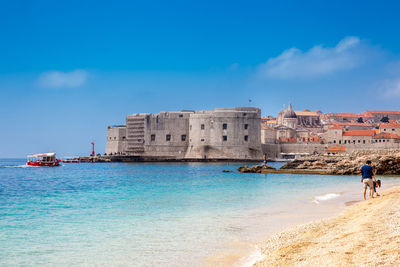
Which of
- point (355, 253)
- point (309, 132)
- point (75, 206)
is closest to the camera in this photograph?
point (355, 253)

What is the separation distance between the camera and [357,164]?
18188 millimetres

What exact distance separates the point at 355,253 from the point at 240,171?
773 inches

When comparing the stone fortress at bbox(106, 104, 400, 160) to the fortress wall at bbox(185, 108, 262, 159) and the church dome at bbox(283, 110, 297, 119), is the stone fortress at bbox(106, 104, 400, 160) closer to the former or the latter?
the fortress wall at bbox(185, 108, 262, 159)

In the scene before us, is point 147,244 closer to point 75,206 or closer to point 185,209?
point 185,209

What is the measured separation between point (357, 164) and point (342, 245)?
611 inches

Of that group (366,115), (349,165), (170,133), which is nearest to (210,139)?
(170,133)

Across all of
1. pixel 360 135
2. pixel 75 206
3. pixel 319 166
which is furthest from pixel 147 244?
pixel 360 135

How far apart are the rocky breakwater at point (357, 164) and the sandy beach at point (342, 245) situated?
1147 cm

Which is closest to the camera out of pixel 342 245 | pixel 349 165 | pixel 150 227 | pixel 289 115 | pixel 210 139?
pixel 342 245

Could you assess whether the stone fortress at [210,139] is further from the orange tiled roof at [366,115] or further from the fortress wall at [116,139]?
the orange tiled roof at [366,115]

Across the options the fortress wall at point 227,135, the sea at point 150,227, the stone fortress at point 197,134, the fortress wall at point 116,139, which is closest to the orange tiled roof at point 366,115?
the stone fortress at point 197,134

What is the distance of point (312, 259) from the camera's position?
3.39m

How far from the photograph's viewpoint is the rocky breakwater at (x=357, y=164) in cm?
1647

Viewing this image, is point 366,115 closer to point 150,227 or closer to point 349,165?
point 349,165
